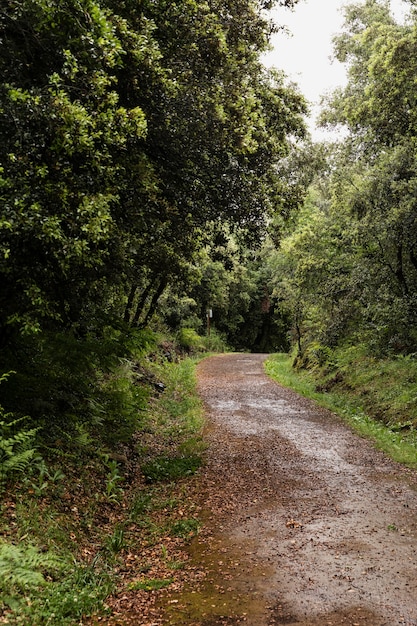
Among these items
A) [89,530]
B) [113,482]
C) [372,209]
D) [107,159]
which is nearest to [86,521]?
[89,530]

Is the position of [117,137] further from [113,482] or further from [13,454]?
[113,482]

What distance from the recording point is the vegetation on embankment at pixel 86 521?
4.12m

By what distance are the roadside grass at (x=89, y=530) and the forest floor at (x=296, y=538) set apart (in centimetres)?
32

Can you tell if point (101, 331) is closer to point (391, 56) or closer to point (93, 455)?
point (93, 455)

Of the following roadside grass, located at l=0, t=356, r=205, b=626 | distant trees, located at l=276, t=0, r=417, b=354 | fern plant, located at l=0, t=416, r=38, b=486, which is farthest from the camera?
distant trees, located at l=276, t=0, r=417, b=354

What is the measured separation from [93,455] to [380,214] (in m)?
9.42

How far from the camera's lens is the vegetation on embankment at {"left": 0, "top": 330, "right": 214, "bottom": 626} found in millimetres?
4121

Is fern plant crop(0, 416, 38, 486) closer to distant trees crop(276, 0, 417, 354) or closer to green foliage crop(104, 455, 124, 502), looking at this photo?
green foliage crop(104, 455, 124, 502)

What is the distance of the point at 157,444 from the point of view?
10.5 metres

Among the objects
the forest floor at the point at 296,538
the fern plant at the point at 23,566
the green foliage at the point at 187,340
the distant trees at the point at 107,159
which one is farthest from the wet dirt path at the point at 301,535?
the green foliage at the point at 187,340

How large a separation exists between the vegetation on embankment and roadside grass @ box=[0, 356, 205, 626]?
0.04 ft

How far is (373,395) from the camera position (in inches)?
Result: 550

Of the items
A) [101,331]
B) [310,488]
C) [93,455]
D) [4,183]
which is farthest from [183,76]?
[310,488]

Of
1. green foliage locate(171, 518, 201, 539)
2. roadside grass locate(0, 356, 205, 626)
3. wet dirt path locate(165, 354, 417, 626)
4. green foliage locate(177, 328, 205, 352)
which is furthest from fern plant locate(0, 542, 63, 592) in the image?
green foliage locate(177, 328, 205, 352)
